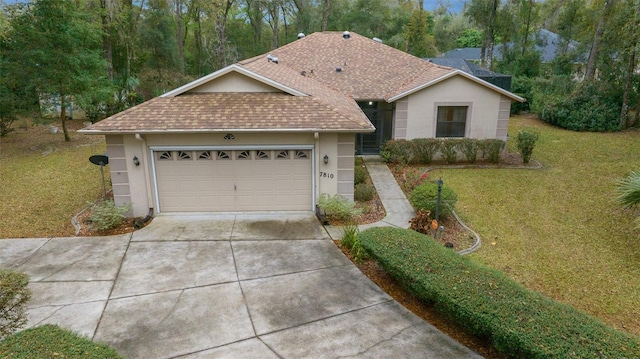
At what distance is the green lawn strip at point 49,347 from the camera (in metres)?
4.56

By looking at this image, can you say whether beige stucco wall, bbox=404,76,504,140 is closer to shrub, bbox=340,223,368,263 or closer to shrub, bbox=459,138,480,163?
shrub, bbox=459,138,480,163

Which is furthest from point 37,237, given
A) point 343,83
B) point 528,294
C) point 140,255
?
point 343,83

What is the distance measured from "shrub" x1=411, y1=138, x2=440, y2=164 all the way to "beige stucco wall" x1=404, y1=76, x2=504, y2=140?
69 centimetres

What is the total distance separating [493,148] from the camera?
649 inches

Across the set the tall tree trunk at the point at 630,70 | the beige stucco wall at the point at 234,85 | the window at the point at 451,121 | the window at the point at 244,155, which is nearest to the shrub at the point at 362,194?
the window at the point at 244,155

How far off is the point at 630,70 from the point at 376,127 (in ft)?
46.3

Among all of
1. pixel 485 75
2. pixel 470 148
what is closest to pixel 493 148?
pixel 470 148

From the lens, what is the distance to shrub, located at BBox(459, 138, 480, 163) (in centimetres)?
1644

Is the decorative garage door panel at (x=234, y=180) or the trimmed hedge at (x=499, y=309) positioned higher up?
the decorative garage door panel at (x=234, y=180)

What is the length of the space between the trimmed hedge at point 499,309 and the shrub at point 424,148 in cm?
909

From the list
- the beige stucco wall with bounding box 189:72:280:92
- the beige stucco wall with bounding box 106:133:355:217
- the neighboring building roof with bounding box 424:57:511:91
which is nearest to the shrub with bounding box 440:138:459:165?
the beige stucco wall with bounding box 106:133:355:217

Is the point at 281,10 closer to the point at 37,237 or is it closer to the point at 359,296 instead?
the point at 37,237

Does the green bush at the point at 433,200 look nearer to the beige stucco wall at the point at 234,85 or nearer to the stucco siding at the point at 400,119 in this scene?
the beige stucco wall at the point at 234,85

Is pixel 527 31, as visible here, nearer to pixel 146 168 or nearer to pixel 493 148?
pixel 493 148
